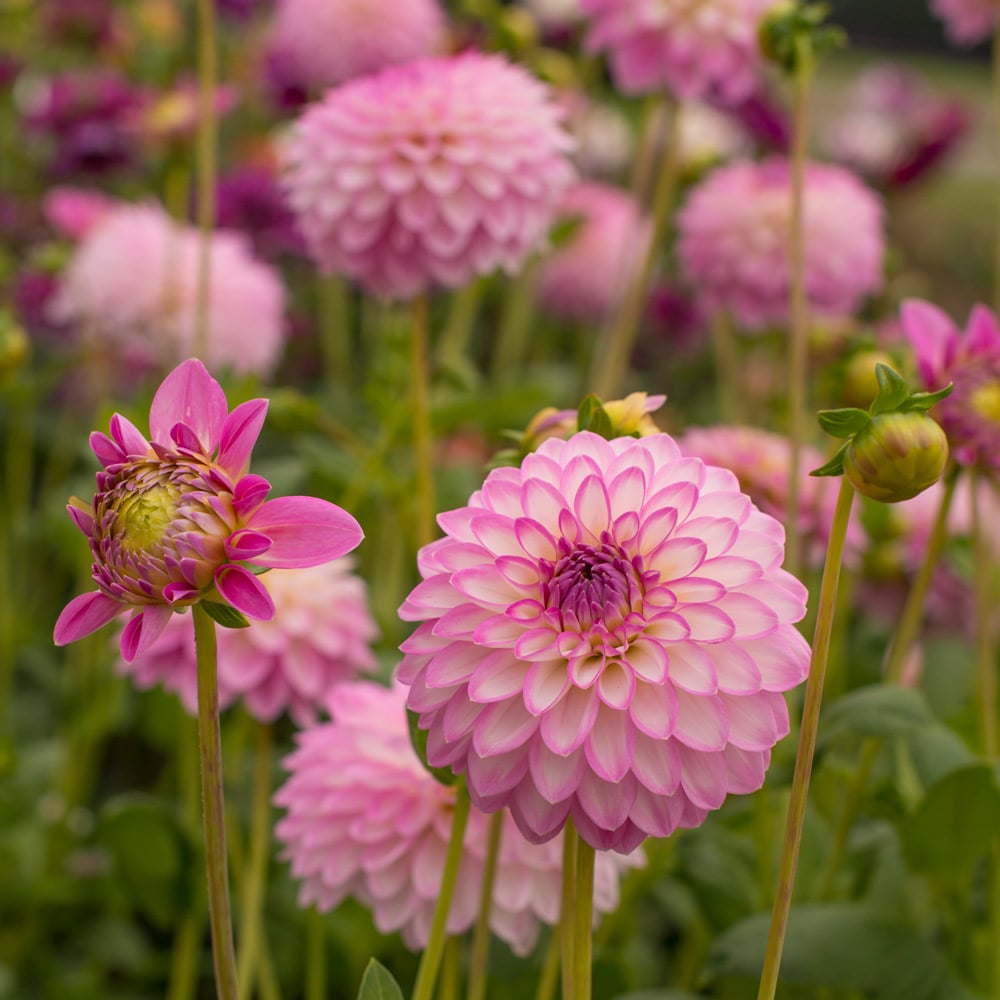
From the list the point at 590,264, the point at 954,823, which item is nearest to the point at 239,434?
the point at 954,823

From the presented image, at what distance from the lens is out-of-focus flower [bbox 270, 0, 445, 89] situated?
1.38 metres

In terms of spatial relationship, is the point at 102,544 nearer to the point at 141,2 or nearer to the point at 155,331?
the point at 155,331

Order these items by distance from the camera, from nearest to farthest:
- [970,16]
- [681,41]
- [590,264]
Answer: [681,41] < [970,16] < [590,264]

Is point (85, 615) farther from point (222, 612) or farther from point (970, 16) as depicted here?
point (970, 16)

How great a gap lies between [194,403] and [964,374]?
39 cm

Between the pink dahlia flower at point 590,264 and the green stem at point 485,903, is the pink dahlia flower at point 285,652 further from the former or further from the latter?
the pink dahlia flower at point 590,264

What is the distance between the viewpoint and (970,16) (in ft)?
4.46

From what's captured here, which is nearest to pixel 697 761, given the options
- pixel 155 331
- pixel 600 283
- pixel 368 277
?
pixel 368 277

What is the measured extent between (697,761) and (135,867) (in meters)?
0.65

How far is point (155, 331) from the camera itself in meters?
1.28

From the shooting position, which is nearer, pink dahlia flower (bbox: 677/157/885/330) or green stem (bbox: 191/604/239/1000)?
green stem (bbox: 191/604/239/1000)

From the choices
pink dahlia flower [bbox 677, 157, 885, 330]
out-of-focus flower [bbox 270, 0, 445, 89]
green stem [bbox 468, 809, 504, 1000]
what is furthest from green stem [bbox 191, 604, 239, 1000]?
out-of-focus flower [bbox 270, 0, 445, 89]

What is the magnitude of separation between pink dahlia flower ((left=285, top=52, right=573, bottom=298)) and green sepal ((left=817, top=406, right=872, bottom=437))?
44 cm

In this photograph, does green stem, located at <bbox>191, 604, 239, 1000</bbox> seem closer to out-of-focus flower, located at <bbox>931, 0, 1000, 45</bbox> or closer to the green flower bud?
the green flower bud
